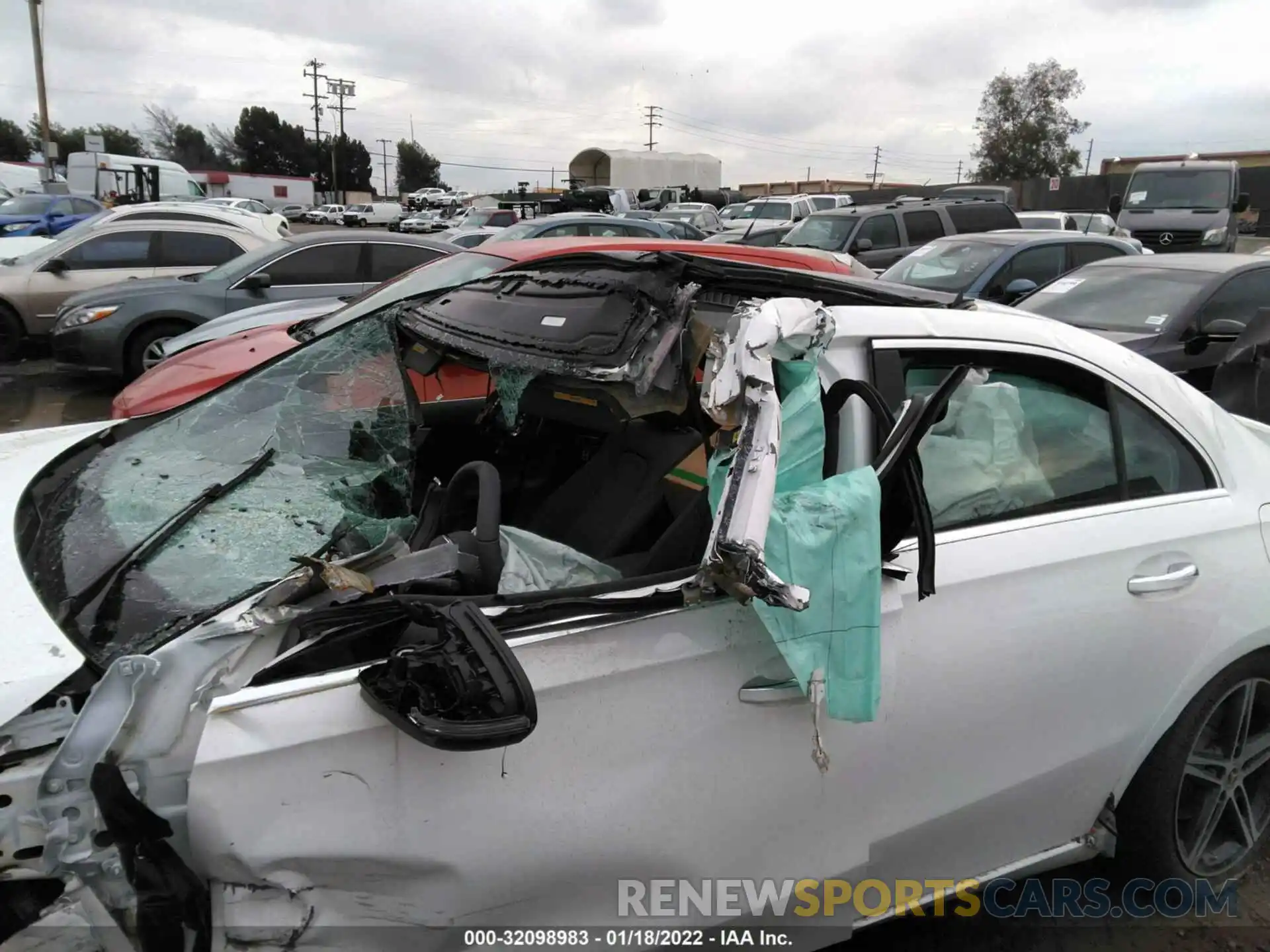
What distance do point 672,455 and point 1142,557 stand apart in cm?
120

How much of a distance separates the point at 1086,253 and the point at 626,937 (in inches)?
360

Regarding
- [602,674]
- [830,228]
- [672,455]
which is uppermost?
[830,228]

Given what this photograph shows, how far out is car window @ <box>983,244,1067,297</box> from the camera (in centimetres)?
807

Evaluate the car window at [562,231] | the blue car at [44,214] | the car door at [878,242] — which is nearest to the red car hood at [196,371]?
the car window at [562,231]

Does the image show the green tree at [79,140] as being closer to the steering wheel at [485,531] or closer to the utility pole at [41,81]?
the utility pole at [41,81]

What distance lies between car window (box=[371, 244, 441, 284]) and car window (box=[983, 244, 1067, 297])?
18.0ft

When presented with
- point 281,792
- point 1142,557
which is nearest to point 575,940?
point 281,792

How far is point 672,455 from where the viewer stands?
2.40 m

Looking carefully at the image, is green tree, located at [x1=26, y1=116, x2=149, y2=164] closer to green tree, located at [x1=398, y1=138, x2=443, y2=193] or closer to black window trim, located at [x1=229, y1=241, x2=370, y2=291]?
green tree, located at [x1=398, y1=138, x2=443, y2=193]

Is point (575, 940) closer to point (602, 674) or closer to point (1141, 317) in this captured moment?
point (602, 674)

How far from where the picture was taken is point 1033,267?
27.3 ft

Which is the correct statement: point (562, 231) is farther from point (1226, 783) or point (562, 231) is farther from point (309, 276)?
point (1226, 783)

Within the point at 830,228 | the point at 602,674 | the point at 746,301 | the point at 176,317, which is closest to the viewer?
the point at 602,674

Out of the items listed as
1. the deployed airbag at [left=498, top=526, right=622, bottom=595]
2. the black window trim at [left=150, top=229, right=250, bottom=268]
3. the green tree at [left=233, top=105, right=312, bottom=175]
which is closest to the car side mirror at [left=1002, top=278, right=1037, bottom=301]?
the deployed airbag at [left=498, top=526, right=622, bottom=595]
